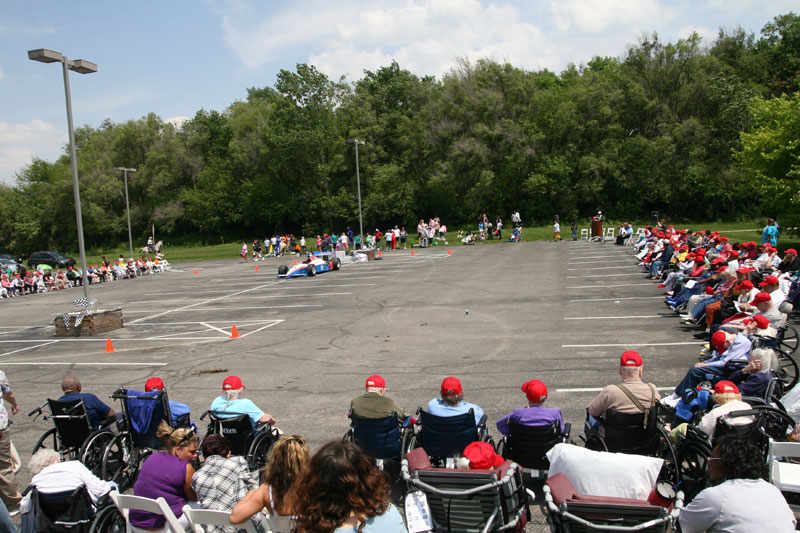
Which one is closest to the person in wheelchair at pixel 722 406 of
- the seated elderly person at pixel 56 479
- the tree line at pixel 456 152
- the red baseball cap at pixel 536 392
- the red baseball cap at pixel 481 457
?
the red baseball cap at pixel 536 392

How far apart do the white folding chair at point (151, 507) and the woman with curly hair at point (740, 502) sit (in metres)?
3.62

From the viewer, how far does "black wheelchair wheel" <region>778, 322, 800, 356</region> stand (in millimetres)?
9594

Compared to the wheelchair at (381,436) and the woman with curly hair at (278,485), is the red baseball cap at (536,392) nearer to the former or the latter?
the wheelchair at (381,436)

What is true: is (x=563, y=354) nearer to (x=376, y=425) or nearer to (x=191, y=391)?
(x=376, y=425)


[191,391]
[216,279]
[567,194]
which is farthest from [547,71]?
[191,391]

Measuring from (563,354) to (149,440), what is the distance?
25.7 ft

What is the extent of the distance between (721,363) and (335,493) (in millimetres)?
6686

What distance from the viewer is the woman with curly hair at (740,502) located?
3529mm

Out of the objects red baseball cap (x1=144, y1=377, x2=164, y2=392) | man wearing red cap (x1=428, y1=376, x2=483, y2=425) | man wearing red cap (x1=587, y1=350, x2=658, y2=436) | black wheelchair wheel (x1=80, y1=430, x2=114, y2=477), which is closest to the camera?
man wearing red cap (x1=587, y1=350, x2=658, y2=436)

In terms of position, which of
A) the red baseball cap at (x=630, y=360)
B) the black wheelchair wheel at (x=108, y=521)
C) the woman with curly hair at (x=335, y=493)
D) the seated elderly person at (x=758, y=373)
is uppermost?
the woman with curly hair at (x=335, y=493)

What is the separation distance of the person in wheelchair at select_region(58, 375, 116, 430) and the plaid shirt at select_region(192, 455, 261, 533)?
3128 millimetres

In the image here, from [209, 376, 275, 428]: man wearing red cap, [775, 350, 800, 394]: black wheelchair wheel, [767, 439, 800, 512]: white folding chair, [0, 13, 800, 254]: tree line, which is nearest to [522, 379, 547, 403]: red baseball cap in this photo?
[767, 439, 800, 512]: white folding chair

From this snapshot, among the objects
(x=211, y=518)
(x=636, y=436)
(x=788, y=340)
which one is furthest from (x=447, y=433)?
(x=788, y=340)

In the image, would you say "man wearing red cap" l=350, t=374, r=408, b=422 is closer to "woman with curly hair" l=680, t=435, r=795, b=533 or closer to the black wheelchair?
the black wheelchair
